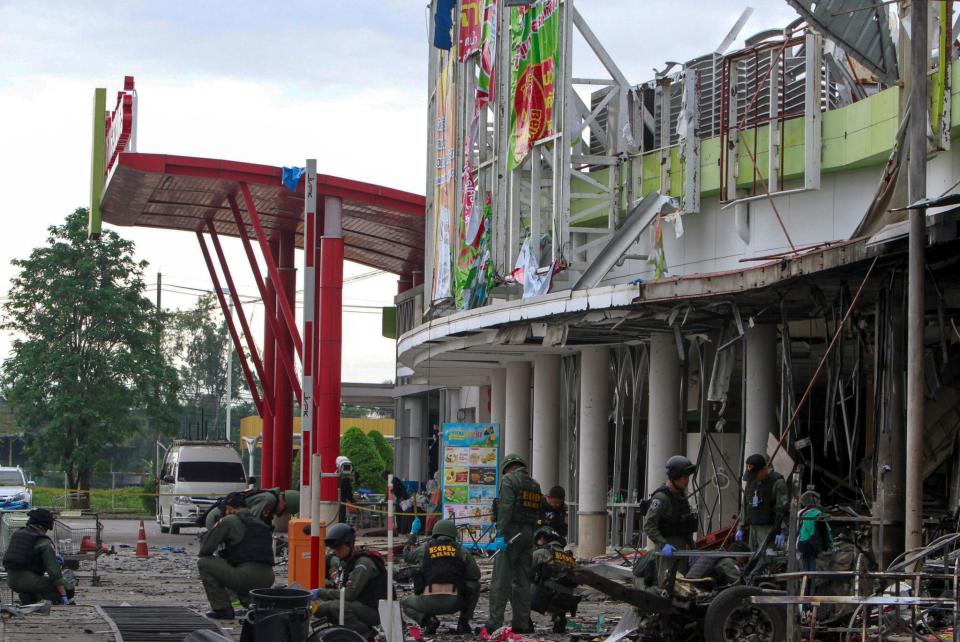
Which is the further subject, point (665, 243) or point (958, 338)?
point (665, 243)

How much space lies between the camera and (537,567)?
15.1 m

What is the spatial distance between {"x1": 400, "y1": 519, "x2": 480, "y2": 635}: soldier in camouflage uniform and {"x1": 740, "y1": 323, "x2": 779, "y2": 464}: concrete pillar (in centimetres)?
767

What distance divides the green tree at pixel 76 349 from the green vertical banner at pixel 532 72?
32.6 metres

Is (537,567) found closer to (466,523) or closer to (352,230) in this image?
(466,523)

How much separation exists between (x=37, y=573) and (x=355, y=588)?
4.92 meters

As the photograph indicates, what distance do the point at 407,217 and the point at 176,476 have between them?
8.94 metres

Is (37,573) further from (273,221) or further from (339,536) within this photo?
(273,221)

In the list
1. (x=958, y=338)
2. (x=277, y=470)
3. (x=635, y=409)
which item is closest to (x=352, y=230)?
(x=277, y=470)

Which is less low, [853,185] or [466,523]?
[853,185]

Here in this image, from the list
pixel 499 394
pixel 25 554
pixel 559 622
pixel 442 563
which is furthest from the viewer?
pixel 499 394

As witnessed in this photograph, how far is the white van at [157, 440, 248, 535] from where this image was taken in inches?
1417

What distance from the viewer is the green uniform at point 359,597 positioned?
13.0 meters

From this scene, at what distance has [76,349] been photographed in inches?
2160

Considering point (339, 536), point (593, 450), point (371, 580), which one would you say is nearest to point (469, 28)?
point (593, 450)
